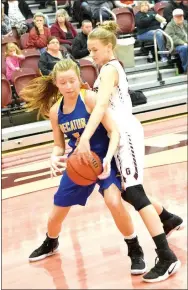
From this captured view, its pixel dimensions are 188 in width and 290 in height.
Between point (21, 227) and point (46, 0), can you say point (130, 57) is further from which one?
point (21, 227)

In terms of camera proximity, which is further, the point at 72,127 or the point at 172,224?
the point at 172,224

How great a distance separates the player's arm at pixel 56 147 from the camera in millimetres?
2818

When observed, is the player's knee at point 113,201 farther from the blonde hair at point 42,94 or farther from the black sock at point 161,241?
the blonde hair at point 42,94

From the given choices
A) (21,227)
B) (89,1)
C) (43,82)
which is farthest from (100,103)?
(89,1)

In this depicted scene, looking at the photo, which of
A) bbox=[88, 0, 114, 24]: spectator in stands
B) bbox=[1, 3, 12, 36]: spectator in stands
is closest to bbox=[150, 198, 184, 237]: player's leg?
bbox=[1, 3, 12, 36]: spectator in stands

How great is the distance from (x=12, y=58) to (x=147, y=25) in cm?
217

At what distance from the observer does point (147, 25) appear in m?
8.47

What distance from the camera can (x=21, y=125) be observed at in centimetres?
726

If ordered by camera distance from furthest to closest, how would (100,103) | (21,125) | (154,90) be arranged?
(154,90) < (21,125) < (100,103)

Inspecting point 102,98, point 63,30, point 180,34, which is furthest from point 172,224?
point 63,30

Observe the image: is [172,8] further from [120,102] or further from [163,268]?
[120,102]

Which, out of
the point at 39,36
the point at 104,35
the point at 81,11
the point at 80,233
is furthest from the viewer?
the point at 81,11

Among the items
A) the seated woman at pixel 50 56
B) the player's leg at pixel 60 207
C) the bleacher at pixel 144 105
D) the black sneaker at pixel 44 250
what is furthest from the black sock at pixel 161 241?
the bleacher at pixel 144 105

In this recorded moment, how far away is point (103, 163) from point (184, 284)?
0.90 meters
